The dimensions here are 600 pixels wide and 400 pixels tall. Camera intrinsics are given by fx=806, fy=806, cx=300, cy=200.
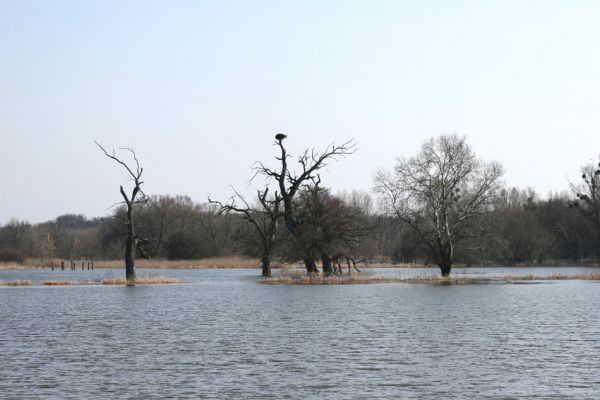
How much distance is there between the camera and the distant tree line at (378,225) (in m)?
66.8

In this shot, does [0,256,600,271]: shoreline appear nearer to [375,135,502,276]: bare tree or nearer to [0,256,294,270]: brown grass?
[0,256,294,270]: brown grass

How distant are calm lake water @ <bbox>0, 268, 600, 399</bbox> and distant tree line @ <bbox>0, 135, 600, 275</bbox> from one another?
56.7 ft

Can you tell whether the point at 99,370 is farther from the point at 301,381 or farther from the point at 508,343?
the point at 508,343

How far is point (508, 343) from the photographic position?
29.1 meters

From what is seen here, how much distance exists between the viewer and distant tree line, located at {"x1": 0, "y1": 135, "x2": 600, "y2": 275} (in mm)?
66750

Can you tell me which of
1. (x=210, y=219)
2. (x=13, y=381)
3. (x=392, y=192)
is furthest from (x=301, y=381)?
(x=210, y=219)

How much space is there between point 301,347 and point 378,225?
8254 centimetres

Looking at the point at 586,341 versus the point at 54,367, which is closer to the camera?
the point at 54,367

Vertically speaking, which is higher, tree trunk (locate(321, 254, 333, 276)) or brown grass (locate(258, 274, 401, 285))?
tree trunk (locate(321, 254, 333, 276))

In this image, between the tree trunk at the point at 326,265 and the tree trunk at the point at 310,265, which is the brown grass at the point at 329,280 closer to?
the tree trunk at the point at 326,265

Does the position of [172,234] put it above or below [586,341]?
above

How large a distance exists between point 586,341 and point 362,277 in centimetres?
4091

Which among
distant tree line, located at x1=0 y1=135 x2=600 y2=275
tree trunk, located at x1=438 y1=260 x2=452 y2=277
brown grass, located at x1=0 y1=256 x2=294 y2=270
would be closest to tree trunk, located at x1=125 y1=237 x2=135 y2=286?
distant tree line, located at x1=0 y1=135 x2=600 y2=275

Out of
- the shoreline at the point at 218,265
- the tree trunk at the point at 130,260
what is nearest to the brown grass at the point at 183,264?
the shoreline at the point at 218,265
